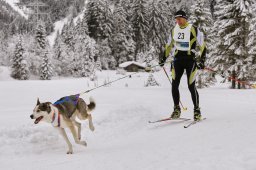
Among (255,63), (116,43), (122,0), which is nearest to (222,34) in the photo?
(255,63)

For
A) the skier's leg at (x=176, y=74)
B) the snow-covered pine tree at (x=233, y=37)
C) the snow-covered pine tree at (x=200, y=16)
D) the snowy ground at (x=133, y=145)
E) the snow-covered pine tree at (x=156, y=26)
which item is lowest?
the snowy ground at (x=133, y=145)

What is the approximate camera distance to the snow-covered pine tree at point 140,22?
72500 millimetres

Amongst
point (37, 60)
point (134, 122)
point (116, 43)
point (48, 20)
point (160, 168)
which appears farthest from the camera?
point (48, 20)

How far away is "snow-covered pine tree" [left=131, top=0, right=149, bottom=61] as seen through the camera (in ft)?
238

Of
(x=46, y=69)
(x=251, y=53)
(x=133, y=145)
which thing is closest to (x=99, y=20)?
(x=46, y=69)

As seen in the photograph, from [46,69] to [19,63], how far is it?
5.50 m

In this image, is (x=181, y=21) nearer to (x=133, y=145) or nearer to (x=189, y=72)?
(x=189, y=72)

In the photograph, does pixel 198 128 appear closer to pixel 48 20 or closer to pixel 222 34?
pixel 222 34

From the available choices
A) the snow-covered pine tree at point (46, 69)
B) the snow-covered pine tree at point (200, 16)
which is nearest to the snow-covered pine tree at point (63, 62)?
the snow-covered pine tree at point (46, 69)

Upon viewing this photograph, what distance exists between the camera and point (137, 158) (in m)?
4.53

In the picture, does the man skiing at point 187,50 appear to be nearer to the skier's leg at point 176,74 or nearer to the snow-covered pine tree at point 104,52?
the skier's leg at point 176,74

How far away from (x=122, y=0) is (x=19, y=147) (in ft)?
259

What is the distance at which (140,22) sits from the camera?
240ft

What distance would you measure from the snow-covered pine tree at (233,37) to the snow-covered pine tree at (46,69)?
4051cm
